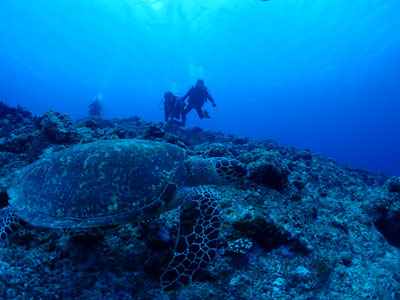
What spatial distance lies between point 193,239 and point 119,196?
0.98m

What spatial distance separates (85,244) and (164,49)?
64.5 meters

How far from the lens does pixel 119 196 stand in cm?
249

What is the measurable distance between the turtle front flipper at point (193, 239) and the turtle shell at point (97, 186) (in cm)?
31

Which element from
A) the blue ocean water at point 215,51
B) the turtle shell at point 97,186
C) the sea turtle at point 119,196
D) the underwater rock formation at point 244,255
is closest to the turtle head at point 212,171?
the sea turtle at point 119,196

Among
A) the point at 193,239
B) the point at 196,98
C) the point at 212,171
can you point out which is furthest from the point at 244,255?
the point at 196,98

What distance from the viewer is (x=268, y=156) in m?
4.19

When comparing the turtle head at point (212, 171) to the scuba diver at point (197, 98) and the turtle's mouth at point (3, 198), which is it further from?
the scuba diver at point (197, 98)

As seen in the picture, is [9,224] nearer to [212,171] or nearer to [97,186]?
[97,186]

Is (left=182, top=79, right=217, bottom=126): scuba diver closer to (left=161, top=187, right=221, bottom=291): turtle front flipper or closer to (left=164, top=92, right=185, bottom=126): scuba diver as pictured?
(left=164, top=92, right=185, bottom=126): scuba diver

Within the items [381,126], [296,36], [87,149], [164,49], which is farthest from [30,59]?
[381,126]

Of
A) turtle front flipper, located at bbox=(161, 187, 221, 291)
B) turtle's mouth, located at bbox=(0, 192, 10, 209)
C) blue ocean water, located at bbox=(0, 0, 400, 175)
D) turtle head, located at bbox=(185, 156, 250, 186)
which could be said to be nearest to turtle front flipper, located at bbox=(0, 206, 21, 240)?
turtle's mouth, located at bbox=(0, 192, 10, 209)

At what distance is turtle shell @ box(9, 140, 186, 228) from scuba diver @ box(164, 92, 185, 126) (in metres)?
9.60

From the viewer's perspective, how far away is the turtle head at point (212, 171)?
315cm

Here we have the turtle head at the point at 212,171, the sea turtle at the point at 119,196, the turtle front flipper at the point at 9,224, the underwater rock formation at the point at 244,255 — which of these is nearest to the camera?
the underwater rock formation at the point at 244,255
